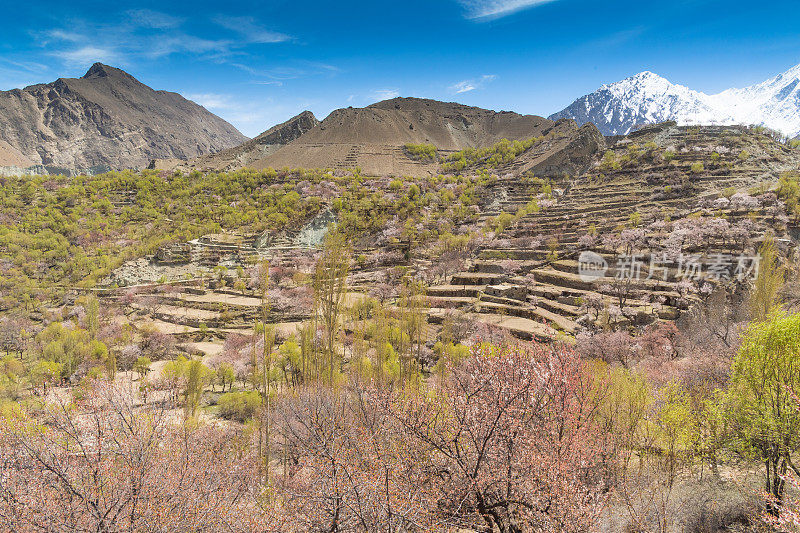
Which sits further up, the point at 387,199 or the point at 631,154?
the point at 631,154

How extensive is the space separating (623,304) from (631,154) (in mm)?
47219

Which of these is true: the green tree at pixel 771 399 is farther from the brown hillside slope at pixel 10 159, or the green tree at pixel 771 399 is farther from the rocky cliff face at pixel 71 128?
the rocky cliff face at pixel 71 128

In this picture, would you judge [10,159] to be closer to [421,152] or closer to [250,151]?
[250,151]

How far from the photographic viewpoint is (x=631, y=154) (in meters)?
65.6

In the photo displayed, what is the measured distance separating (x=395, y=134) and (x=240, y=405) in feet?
353

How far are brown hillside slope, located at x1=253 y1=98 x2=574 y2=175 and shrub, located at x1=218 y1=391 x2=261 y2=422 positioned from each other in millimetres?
77643

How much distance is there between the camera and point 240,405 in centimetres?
2319

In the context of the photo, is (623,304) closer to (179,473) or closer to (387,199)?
(179,473)

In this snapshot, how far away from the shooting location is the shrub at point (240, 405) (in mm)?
22969

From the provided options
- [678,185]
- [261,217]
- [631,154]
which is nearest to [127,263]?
[261,217]

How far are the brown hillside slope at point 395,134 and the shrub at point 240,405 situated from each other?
255ft

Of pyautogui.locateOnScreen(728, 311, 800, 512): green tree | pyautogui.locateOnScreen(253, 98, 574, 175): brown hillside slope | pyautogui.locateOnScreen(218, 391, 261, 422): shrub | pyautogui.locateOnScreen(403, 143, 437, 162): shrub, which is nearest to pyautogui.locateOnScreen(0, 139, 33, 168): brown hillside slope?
pyautogui.locateOnScreen(253, 98, 574, 175): brown hillside slope

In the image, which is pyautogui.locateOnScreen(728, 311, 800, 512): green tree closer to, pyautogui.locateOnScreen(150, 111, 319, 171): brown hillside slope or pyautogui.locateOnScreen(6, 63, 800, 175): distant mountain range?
pyautogui.locateOnScreen(6, 63, 800, 175): distant mountain range

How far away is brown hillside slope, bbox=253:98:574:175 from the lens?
102438 mm
